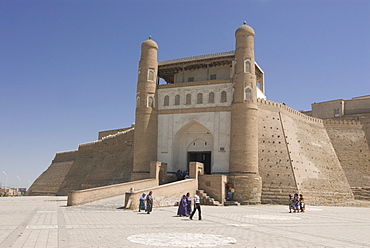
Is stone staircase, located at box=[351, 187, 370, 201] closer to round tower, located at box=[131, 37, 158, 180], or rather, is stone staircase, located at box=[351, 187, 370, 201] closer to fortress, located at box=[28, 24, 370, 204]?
fortress, located at box=[28, 24, 370, 204]

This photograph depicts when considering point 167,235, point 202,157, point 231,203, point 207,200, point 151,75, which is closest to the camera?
point 167,235

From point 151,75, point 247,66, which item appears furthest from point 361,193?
point 151,75

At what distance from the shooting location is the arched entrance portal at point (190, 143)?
26031 mm

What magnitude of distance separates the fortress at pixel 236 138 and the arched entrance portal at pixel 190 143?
69 millimetres

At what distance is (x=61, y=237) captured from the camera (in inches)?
302

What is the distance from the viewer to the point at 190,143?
26.5 m

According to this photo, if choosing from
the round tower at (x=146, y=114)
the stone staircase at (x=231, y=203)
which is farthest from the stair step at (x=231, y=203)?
the round tower at (x=146, y=114)

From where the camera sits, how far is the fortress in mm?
22859

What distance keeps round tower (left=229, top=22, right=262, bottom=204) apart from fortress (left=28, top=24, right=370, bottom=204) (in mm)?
57

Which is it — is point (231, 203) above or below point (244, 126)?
below

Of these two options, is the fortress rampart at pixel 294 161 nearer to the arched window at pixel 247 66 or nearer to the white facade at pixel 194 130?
the white facade at pixel 194 130

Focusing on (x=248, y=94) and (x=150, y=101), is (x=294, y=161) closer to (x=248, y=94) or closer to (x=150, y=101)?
(x=248, y=94)

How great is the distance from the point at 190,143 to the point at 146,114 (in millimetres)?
3624

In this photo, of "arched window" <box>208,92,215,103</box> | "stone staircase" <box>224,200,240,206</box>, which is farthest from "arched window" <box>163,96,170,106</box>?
"stone staircase" <box>224,200,240,206</box>
